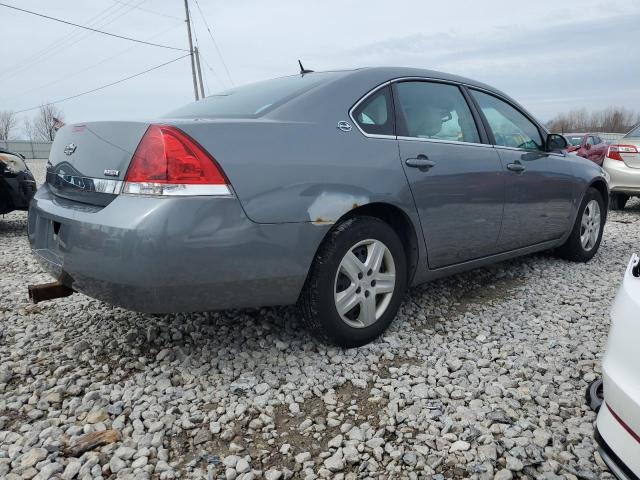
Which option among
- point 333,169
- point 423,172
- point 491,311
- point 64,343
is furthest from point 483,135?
point 64,343

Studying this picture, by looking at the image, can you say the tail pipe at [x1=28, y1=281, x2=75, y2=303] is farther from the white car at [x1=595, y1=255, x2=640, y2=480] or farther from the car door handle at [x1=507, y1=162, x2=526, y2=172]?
the car door handle at [x1=507, y1=162, x2=526, y2=172]

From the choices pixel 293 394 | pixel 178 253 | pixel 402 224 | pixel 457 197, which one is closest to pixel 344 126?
pixel 402 224

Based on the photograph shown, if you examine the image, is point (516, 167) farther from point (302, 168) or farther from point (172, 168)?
point (172, 168)

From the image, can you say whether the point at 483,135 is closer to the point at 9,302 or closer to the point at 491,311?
the point at 491,311

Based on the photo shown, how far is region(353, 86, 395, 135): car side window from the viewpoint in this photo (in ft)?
8.70

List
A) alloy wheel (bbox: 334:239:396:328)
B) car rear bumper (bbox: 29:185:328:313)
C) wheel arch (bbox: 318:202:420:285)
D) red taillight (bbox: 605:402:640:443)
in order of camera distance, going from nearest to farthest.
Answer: red taillight (bbox: 605:402:640:443) → car rear bumper (bbox: 29:185:328:313) → alloy wheel (bbox: 334:239:396:328) → wheel arch (bbox: 318:202:420:285)

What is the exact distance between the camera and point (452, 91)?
3355 millimetres

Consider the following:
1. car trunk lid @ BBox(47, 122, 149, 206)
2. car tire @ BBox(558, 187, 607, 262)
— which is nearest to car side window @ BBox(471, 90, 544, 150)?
car tire @ BBox(558, 187, 607, 262)

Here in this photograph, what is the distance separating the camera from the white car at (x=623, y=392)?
1311 millimetres

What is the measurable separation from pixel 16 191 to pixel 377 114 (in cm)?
477

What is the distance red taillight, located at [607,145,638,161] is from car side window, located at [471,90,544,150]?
14.3 feet

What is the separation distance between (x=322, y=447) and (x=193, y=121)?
146 cm

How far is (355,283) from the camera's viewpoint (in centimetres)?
260

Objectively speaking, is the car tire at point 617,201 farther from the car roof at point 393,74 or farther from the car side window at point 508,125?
the car roof at point 393,74
